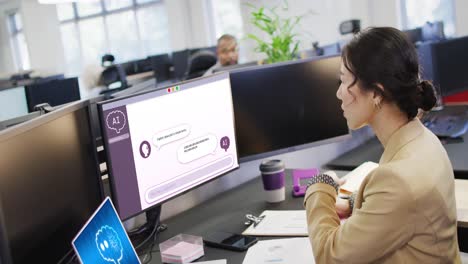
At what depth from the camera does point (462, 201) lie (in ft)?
6.05

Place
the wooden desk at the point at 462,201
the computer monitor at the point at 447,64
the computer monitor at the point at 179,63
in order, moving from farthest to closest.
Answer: the computer monitor at the point at 179,63 < the computer monitor at the point at 447,64 < the wooden desk at the point at 462,201

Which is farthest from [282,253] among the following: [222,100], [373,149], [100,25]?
[100,25]

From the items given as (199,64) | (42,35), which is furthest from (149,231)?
(42,35)

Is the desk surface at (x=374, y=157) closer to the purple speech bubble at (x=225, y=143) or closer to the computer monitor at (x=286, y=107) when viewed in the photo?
the computer monitor at (x=286, y=107)

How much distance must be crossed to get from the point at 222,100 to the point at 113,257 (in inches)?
31.2

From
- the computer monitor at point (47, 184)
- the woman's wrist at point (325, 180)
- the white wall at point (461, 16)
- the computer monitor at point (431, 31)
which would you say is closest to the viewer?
the computer monitor at point (47, 184)

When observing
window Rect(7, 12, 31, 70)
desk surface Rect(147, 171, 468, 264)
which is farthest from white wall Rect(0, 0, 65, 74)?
desk surface Rect(147, 171, 468, 264)

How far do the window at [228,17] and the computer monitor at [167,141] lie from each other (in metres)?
7.09

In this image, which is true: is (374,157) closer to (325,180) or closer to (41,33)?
(325,180)

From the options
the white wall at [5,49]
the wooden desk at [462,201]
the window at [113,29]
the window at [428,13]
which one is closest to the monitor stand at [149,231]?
the wooden desk at [462,201]

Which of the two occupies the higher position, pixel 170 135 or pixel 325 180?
pixel 170 135

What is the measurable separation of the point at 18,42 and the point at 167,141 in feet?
28.2

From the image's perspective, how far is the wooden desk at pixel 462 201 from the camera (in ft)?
5.54

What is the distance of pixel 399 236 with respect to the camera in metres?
1.18
